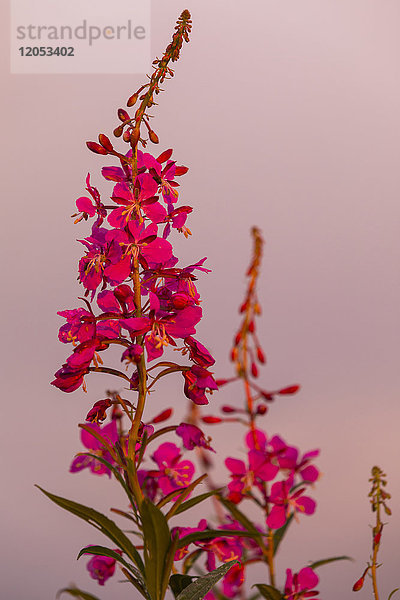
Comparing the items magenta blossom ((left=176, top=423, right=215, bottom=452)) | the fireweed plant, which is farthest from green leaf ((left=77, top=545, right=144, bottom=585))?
magenta blossom ((left=176, top=423, right=215, bottom=452))

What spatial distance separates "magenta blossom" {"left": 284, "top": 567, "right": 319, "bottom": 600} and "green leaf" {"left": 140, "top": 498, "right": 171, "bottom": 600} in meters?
0.44

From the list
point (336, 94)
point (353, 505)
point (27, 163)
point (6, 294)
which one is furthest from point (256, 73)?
point (353, 505)

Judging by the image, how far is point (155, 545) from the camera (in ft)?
3.02

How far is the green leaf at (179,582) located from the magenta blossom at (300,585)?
35 centimetres

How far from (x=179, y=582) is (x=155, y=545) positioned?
11 centimetres

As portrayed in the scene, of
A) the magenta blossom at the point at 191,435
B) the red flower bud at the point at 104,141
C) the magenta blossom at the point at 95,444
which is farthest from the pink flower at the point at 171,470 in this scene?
the red flower bud at the point at 104,141

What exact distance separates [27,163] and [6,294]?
1.28ft

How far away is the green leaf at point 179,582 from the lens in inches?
39.1

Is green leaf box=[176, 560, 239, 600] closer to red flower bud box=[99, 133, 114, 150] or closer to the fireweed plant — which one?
the fireweed plant

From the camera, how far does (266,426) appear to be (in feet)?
6.82

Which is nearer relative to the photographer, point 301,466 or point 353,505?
point 301,466

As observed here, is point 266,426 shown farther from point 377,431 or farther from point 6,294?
point 6,294

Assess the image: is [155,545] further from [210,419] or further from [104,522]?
[210,419]

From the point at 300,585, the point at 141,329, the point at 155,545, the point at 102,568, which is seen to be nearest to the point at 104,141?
the point at 141,329
